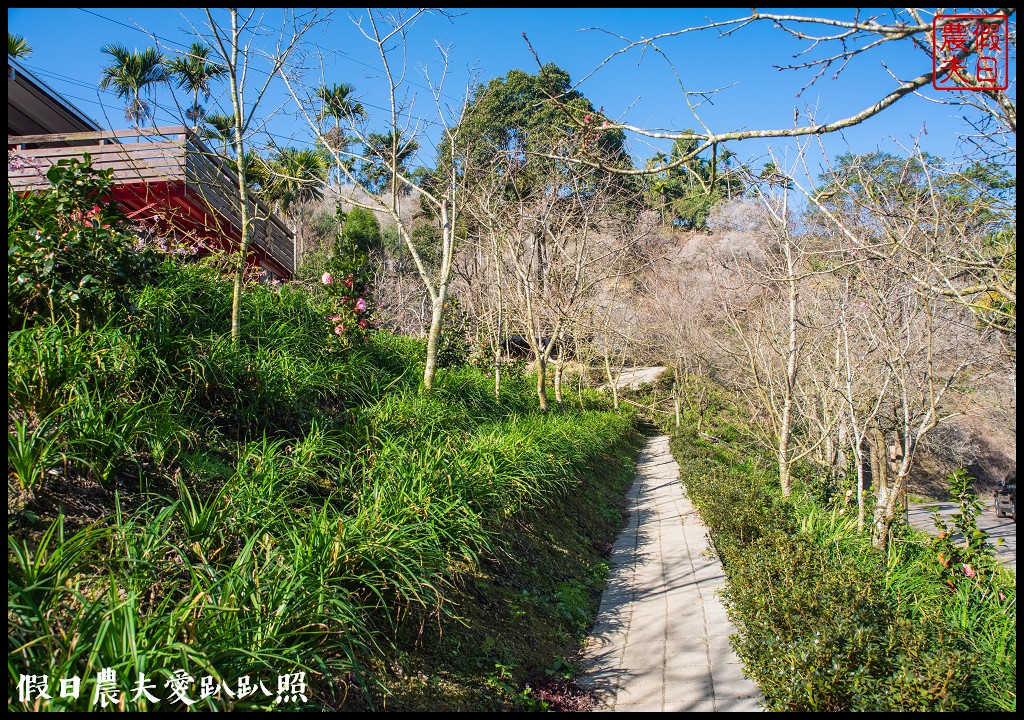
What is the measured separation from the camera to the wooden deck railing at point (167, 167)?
530cm

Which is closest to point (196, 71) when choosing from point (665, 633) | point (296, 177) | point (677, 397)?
point (296, 177)

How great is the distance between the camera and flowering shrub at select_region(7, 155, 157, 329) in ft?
12.8

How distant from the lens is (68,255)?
398 cm

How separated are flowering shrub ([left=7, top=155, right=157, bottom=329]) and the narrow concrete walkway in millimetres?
3913

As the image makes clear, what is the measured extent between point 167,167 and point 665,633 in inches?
266

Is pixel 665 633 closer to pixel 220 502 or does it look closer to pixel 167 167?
pixel 220 502

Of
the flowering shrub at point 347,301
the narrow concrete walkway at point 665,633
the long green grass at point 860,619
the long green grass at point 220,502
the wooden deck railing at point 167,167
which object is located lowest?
the narrow concrete walkway at point 665,633

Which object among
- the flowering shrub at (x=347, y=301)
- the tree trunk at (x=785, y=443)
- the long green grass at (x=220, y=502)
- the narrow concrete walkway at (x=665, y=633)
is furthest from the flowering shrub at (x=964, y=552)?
the flowering shrub at (x=347, y=301)

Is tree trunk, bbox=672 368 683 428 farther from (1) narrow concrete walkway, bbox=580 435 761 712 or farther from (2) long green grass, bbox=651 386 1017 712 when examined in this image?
(2) long green grass, bbox=651 386 1017 712

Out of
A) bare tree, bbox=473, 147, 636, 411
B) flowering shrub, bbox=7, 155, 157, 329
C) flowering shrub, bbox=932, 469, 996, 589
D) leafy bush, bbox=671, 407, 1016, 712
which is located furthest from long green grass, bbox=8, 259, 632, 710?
bare tree, bbox=473, 147, 636, 411

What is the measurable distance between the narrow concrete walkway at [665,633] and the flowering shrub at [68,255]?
154 inches

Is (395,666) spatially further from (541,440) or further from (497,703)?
(541,440)

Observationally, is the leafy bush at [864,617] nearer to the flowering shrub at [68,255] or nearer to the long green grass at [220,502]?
the long green grass at [220,502]

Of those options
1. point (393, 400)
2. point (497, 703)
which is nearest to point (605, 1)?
point (497, 703)
